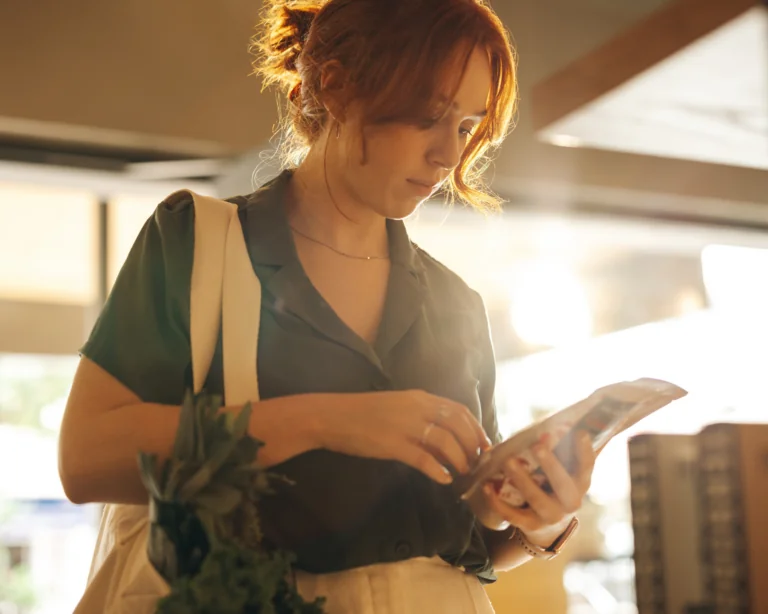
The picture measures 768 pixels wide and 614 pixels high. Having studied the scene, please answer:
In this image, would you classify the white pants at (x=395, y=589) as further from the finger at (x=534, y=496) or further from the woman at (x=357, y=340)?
the finger at (x=534, y=496)

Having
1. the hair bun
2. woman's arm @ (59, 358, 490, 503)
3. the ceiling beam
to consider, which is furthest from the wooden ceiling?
woman's arm @ (59, 358, 490, 503)

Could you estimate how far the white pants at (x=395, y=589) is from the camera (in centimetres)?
85

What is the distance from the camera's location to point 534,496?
85cm

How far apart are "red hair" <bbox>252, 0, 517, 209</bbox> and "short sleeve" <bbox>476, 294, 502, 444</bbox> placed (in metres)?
0.23

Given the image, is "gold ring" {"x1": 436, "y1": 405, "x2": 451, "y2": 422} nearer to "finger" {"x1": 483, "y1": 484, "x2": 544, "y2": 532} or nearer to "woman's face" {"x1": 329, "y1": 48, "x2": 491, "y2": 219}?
"finger" {"x1": 483, "y1": 484, "x2": 544, "y2": 532}

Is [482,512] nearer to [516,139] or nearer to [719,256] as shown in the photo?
[516,139]

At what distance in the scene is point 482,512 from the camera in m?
0.92

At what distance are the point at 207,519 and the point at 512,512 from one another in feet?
1.00

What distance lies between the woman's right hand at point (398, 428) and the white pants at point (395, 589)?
0.14 meters

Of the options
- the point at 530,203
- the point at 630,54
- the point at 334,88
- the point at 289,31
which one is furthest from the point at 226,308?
the point at 530,203

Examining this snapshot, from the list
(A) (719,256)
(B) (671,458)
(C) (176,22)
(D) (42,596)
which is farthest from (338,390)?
(D) (42,596)

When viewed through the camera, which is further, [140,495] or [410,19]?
[410,19]

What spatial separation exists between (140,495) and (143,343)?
0.43 feet

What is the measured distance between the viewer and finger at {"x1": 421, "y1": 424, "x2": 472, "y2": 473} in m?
0.79
